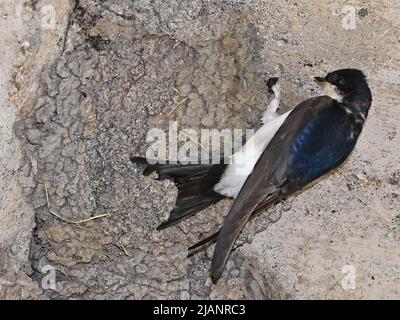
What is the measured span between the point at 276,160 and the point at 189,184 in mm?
382

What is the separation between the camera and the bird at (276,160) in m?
3.36

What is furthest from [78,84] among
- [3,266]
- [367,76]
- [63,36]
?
[367,76]

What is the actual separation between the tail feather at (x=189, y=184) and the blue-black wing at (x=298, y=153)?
0.26m

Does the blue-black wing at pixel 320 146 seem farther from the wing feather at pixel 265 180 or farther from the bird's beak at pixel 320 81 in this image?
the bird's beak at pixel 320 81

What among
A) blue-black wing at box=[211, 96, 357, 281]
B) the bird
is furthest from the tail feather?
blue-black wing at box=[211, 96, 357, 281]

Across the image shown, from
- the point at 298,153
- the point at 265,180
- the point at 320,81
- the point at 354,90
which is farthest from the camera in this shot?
the point at 320,81

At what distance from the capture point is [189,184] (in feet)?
12.2

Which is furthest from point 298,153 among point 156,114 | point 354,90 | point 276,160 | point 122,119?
point 122,119

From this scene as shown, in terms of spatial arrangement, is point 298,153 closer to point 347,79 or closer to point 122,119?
point 347,79

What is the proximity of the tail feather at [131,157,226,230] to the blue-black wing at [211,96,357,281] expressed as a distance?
10.2 inches

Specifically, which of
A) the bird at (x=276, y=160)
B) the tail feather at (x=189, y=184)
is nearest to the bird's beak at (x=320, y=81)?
the bird at (x=276, y=160)

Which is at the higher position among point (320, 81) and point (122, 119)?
point (320, 81)

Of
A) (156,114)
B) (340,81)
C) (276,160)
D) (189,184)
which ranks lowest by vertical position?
(189,184)

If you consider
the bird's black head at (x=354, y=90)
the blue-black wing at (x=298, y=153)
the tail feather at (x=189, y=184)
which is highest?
the bird's black head at (x=354, y=90)
